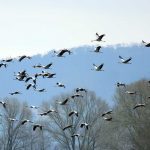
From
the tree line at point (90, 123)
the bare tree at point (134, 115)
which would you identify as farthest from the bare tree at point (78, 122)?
the bare tree at point (134, 115)

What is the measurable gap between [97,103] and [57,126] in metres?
7.04

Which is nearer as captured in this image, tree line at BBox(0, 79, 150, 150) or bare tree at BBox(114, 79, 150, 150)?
bare tree at BBox(114, 79, 150, 150)

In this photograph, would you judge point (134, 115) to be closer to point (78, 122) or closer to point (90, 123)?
point (90, 123)

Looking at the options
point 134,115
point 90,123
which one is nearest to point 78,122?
point 90,123

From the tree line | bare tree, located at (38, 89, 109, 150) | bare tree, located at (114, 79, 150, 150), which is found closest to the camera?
bare tree, located at (114, 79, 150, 150)

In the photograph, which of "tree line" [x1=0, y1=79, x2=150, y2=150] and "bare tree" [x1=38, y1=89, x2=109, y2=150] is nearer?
"tree line" [x1=0, y1=79, x2=150, y2=150]

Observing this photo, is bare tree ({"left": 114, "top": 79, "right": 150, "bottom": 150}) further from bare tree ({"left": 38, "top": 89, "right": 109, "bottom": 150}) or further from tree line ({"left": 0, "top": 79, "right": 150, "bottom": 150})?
bare tree ({"left": 38, "top": 89, "right": 109, "bottom": 150})

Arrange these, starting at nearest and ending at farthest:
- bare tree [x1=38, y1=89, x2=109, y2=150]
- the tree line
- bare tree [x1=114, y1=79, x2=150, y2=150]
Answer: bare tree [x1=114, y1=79, x2=150, y2=150] → the tree line → bare tree [x1=38, y1=89, x2=109, y2=150]

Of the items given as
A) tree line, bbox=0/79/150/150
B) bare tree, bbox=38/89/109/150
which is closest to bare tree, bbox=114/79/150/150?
tree line, bbox=0/79/150/150

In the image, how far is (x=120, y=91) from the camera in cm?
6112

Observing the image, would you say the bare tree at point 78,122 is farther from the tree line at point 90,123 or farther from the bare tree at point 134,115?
the bare tree at point 134,115

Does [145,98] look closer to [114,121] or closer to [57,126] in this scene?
[114,121]

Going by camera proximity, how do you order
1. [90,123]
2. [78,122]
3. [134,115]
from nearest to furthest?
[134,115] → [90,123] → [78,122]

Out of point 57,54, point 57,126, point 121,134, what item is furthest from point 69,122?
point 57,54
